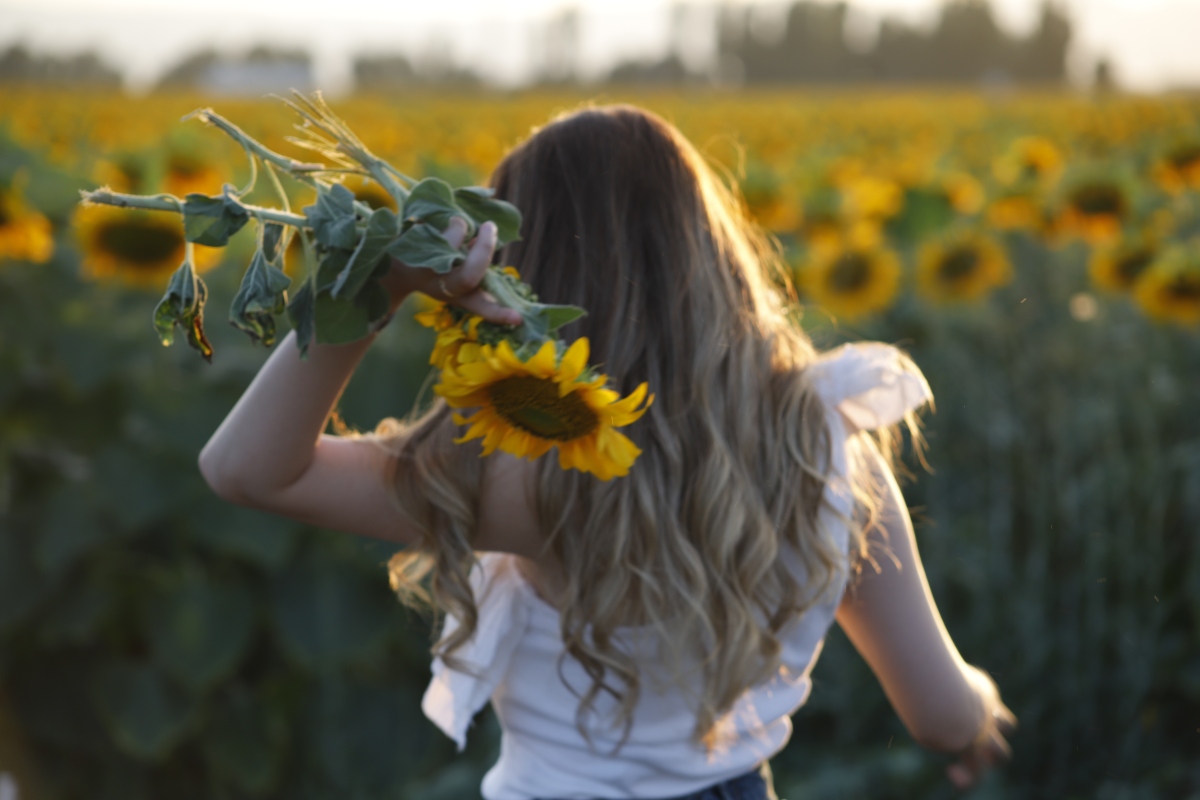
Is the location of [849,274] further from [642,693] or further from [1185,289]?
[642,693]

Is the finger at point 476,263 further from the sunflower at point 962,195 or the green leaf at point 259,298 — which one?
the sunflower at point 962,195

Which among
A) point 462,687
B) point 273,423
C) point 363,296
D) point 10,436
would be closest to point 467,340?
point 363,296

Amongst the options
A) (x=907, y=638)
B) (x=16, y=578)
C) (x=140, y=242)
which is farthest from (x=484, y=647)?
(x=140, y=242)

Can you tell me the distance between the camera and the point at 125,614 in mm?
2424

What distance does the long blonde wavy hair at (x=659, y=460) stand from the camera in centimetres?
109

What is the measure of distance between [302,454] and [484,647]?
32cm

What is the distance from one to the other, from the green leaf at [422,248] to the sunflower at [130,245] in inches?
82.5

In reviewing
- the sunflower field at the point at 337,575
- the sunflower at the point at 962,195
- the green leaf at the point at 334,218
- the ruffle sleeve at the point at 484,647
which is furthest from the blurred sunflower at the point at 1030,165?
the green leaf at the point at 334,218

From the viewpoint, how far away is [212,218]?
2.34ft

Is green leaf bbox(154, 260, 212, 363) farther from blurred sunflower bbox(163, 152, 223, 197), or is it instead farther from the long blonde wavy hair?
blurred sunflower bbox(163, 152, 223, 197)

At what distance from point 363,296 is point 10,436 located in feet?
7.51

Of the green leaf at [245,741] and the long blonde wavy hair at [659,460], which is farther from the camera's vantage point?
the green leaf at [245,741]

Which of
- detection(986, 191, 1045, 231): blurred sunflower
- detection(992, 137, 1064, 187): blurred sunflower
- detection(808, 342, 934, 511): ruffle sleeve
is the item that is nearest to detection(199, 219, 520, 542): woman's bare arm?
detection(808, 342, 934, 511): ruffle sleeve

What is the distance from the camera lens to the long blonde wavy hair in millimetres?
1092
